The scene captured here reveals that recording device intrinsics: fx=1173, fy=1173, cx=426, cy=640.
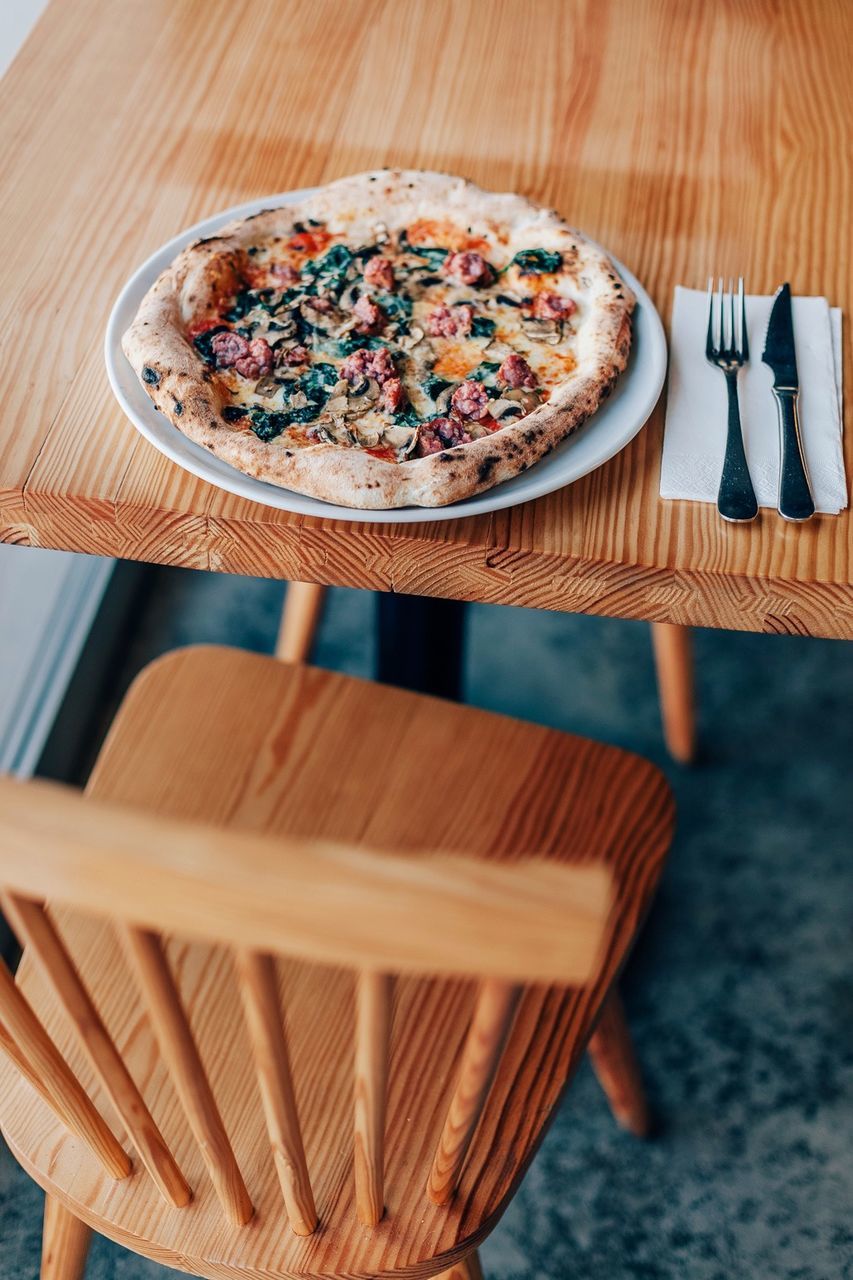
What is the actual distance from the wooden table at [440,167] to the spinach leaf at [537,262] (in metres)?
0.10

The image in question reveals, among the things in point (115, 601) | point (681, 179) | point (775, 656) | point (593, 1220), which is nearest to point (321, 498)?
point (681, 179)

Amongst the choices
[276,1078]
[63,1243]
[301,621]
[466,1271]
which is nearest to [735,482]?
[276,1078]

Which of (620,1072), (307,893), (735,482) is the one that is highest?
(307,893)

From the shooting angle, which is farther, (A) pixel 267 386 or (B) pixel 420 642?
(B) pixel 420 642

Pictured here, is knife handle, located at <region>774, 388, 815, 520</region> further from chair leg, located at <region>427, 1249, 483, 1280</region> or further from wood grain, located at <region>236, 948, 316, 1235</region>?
chair leg, located at <region>427, 1249, 483, 1280</region>

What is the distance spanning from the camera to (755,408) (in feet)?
2.80

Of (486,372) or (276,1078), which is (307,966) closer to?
(276,1078)

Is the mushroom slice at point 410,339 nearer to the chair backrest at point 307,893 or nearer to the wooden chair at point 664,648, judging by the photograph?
the chair backrest at point 307,893

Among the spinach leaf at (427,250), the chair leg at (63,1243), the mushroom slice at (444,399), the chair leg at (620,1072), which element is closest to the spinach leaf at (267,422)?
the mushroom slice at (444,399)

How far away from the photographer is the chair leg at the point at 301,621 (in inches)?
61.2

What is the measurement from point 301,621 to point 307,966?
0.74m

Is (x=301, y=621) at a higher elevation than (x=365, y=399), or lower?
lower

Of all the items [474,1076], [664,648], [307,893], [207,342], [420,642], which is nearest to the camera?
[307,893]

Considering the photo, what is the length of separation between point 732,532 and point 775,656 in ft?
3.78
